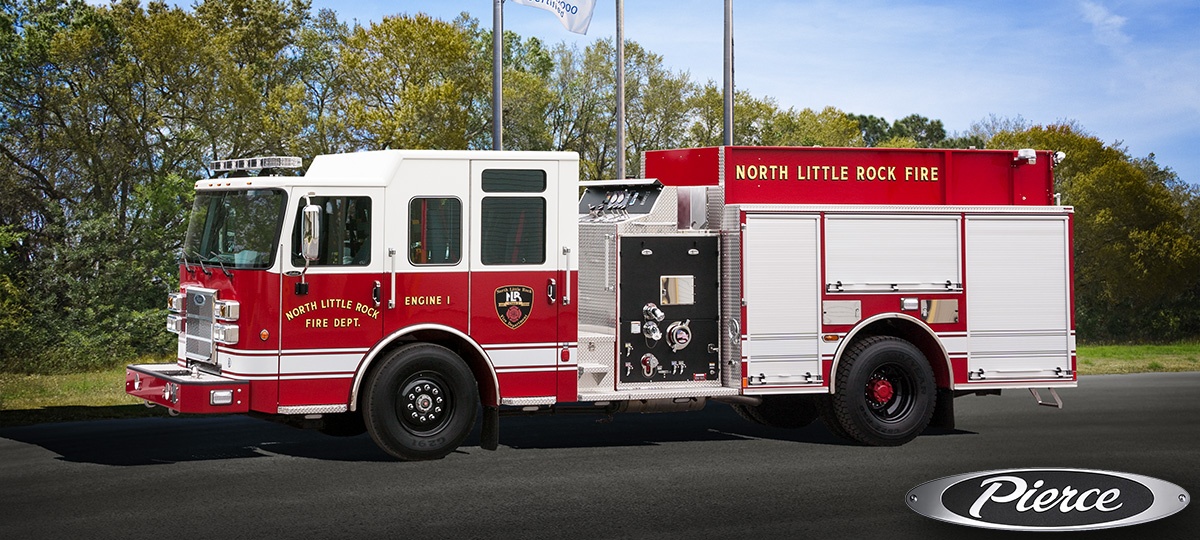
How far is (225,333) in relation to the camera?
1154 centimetres

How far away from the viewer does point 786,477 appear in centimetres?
1121

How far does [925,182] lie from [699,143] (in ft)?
122

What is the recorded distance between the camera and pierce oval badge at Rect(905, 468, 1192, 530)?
9547 mm

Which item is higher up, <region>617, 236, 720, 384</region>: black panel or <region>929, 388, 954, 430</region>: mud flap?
<region>617, 236, 720, 384</region>: black panel

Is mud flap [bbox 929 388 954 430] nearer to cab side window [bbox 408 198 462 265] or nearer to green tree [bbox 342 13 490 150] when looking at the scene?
cab side window [bbox 408 198 462 265]

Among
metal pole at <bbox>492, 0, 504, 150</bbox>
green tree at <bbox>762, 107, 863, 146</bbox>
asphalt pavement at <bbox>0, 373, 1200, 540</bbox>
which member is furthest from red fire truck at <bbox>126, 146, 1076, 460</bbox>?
green tree at <bbox>762, 107, 863, 146</bbox>

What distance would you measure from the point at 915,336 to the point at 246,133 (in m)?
26.7

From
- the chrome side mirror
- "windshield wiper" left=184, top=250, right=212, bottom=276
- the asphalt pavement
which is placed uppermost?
the chrome side mirror

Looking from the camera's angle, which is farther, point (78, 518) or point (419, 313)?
point (419, 313)

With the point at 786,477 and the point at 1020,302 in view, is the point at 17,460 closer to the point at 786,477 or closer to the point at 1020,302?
the point at 786,477

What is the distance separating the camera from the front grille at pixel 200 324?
11961 mm

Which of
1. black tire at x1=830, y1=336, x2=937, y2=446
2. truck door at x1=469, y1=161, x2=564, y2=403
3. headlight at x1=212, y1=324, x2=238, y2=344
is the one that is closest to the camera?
headlight at x1=212, y1=324, x2=238, y2=344

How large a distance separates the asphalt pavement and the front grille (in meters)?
0.95

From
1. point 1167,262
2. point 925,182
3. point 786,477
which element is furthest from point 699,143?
point 786,477
